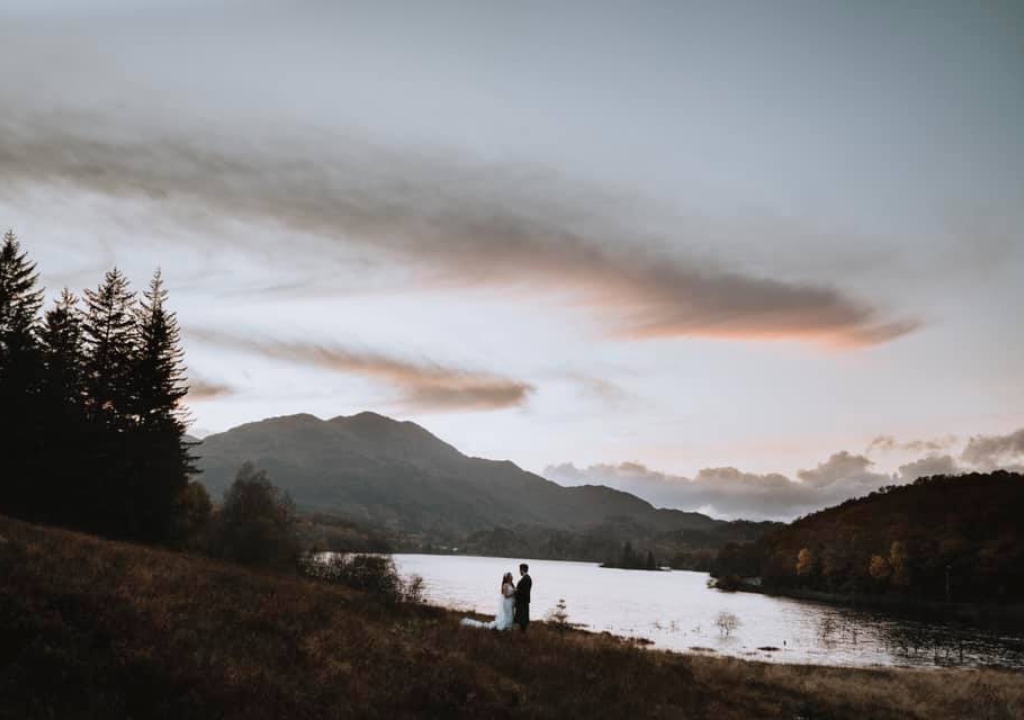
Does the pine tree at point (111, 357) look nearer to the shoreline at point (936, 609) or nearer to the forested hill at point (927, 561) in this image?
the shoreline at point (936, 609)

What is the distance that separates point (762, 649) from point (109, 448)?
192ft

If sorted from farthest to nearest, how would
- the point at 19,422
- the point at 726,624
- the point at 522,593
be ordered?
1. the point at 726,624
2. the point at 19,422
3. the point at 522,593

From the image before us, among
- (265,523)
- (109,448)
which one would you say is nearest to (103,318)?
(109,448)

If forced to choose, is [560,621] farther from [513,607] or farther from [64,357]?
[64,357]

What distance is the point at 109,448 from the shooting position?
155 feet

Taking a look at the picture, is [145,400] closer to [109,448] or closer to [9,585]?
[109,448]

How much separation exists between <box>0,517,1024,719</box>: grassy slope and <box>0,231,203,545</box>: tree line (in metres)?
25.5

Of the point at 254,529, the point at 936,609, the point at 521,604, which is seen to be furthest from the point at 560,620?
the point at 936,609

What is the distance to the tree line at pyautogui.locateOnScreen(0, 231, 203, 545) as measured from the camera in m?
42.6

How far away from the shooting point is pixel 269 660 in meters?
15.2

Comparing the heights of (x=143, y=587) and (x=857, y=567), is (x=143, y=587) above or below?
above

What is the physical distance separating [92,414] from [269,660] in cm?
4301

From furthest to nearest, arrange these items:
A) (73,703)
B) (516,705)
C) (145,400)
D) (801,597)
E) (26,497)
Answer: (801,597) < (145,400) < (26,497) < (516,705) < (73,703)

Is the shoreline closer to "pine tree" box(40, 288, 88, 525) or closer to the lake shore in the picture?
the lake shore
